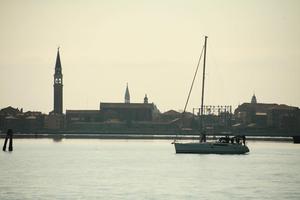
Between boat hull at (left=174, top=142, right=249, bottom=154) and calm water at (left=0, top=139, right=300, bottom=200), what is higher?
boat hull at (left=174, top=142, right=249, bottom=154)

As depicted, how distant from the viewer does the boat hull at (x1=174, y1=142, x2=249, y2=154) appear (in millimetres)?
98625

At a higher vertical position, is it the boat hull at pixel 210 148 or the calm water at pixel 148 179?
the boat hull at pixel 210 148

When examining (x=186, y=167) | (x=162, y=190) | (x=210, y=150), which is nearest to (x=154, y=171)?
(x=186, y=167)

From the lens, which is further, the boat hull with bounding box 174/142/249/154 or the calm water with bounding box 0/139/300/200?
the boat hull with bounding box 174/142/249/154

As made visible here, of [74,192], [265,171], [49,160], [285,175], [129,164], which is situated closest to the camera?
[74,192]

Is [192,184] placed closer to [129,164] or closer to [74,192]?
[74,192]

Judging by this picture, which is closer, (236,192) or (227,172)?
(236,192)

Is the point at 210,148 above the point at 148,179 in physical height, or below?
above

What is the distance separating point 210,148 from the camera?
326 ft

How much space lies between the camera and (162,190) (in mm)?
53906

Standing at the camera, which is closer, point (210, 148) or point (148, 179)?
point (148, 179)

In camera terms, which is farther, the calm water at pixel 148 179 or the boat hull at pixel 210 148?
the boat hull at pixel 210 148

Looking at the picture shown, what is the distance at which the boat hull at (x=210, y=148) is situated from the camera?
98625mm

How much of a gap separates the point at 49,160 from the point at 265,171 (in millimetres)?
23997
